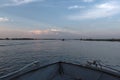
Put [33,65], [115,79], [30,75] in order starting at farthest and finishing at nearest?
[33,65], [30,75], [115,79]

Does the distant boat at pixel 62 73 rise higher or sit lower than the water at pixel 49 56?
higher

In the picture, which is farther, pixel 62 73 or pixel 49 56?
pixel 49 56

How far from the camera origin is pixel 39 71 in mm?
6102

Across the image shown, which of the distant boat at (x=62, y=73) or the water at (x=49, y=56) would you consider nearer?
the distant boat at (x=62, y=73)

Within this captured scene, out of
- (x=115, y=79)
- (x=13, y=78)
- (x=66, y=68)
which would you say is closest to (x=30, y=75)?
(x=13, y=78)

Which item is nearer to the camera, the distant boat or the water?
the distant boat

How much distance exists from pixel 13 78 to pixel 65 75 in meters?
2.67

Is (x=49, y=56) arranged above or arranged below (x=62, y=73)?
below

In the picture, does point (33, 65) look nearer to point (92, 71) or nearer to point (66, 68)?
point (66, 68)

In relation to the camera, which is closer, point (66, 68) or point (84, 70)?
point (84, 70)

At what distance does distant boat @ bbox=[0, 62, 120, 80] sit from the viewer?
5.46m

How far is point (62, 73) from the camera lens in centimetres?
706

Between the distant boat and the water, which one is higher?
the distant boat

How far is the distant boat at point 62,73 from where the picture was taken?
17.9 feet
